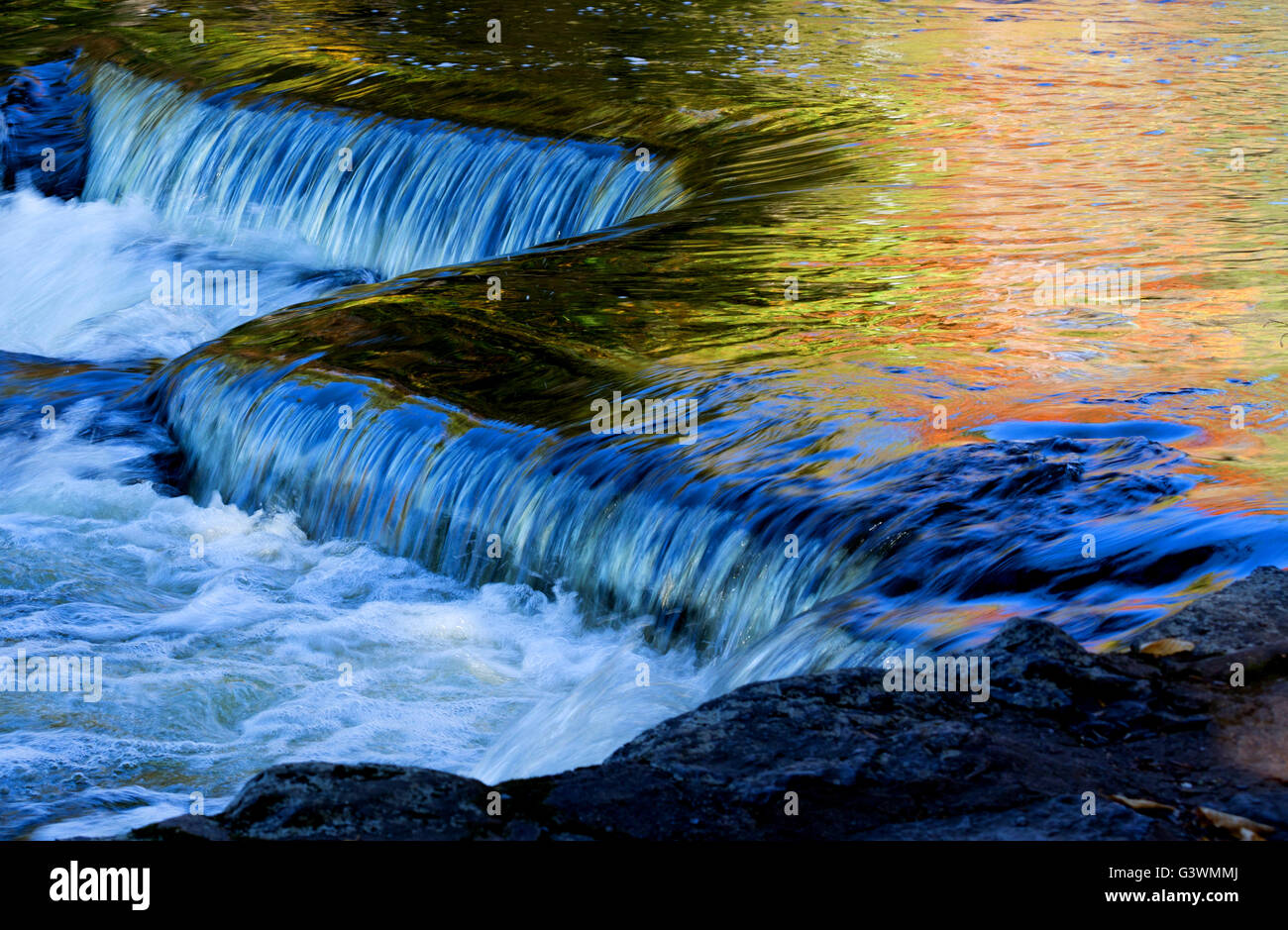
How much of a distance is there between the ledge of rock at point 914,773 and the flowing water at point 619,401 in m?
0.55

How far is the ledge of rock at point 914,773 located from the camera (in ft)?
10.0

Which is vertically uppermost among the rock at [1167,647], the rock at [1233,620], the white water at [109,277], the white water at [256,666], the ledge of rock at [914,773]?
the rock at [1233,620]

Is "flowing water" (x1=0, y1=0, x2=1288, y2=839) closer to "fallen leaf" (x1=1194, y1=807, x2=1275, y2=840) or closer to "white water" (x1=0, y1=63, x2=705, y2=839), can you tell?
"white water" (x1=0, y1=63, x2=705, y2=839)

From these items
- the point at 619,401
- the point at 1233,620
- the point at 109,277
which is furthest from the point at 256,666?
the point at 109,277

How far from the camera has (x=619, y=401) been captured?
Answer: 6.75 m

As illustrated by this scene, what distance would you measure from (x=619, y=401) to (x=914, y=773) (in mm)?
3662

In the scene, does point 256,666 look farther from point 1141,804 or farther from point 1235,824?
point 1235,824

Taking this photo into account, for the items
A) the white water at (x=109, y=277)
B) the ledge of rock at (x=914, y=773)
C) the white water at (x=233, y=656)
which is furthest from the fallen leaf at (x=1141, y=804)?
the white water at (x=109, y=277)

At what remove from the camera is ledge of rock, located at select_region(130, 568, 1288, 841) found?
3.06 m

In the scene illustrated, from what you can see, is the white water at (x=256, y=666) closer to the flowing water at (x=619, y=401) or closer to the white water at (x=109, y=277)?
the flowing water at (x=619, y=401)

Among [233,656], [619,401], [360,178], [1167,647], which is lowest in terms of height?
[233,656]
